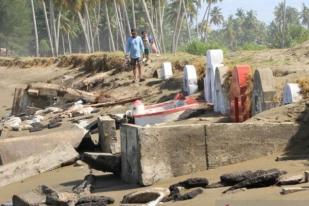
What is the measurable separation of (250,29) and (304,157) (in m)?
128

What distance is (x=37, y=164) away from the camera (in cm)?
1016

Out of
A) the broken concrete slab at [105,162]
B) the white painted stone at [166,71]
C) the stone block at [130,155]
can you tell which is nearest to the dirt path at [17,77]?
the white painted stone at [166,71]

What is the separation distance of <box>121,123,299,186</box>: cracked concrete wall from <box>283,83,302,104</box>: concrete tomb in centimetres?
169

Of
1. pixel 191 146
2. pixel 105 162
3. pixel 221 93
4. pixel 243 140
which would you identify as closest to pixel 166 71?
pixel 221 93

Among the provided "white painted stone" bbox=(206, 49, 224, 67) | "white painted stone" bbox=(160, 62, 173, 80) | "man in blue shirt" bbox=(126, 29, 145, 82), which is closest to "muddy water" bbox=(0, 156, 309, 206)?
"white painted stone" bbox=(206, 49, 224, 67)

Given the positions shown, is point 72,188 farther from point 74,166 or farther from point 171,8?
point 171,8

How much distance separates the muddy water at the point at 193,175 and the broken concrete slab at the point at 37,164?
0.13 meters

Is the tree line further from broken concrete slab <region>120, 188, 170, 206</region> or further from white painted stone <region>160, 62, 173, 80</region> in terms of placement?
broken concrete slab <region>120, 188, 170, 206</region>

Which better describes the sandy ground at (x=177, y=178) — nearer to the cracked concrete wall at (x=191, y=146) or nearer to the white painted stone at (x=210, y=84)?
the cracked concrete wall at (x=191, y=146)

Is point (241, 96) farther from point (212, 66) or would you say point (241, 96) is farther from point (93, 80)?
point (93, 80)

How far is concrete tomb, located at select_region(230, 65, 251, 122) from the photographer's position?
11.4 meters

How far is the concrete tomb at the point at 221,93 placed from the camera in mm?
12422

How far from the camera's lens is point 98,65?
2747 cm

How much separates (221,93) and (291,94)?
2.51m
